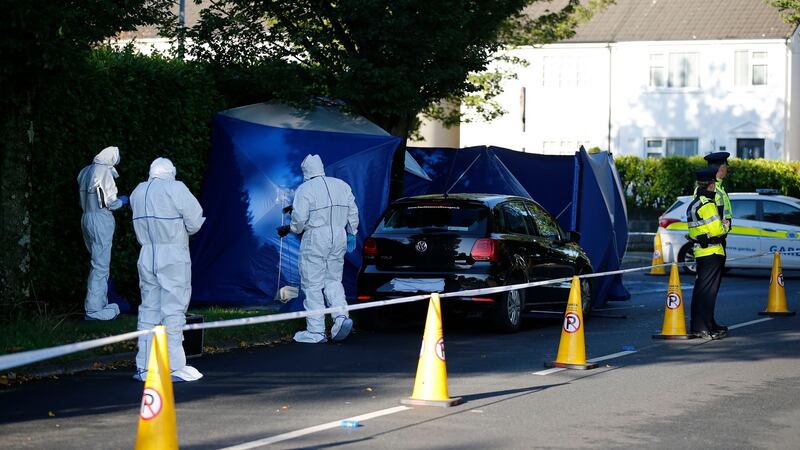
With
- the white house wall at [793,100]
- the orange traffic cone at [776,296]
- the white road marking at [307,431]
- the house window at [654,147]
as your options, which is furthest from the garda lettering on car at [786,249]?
the house window at [654,147]

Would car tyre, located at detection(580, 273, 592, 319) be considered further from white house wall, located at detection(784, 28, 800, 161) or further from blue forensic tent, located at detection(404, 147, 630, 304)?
white house wall, located at detection(784, 28, 800, 161)

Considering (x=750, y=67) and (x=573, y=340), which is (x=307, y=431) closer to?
(x=573, y=340)

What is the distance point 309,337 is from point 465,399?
13.7ft

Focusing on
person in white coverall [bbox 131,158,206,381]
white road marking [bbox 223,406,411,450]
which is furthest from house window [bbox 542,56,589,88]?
white road marking [bbox 223,406,411,450]

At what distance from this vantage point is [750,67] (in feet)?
149

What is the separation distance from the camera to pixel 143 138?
53.1ft

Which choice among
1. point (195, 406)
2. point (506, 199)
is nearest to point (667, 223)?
point (506, 199)

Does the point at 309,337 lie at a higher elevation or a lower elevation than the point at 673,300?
lower

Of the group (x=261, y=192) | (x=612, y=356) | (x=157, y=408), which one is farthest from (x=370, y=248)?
(x=157, y=408)

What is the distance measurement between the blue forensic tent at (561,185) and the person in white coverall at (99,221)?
6004mm

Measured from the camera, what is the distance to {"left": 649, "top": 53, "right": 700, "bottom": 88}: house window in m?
46.2

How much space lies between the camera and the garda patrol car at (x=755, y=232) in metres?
24.1

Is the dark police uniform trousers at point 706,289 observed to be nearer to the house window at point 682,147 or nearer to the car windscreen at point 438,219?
the car windscreen at point 438,219

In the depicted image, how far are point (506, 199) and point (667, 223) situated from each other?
1032 centimetres
